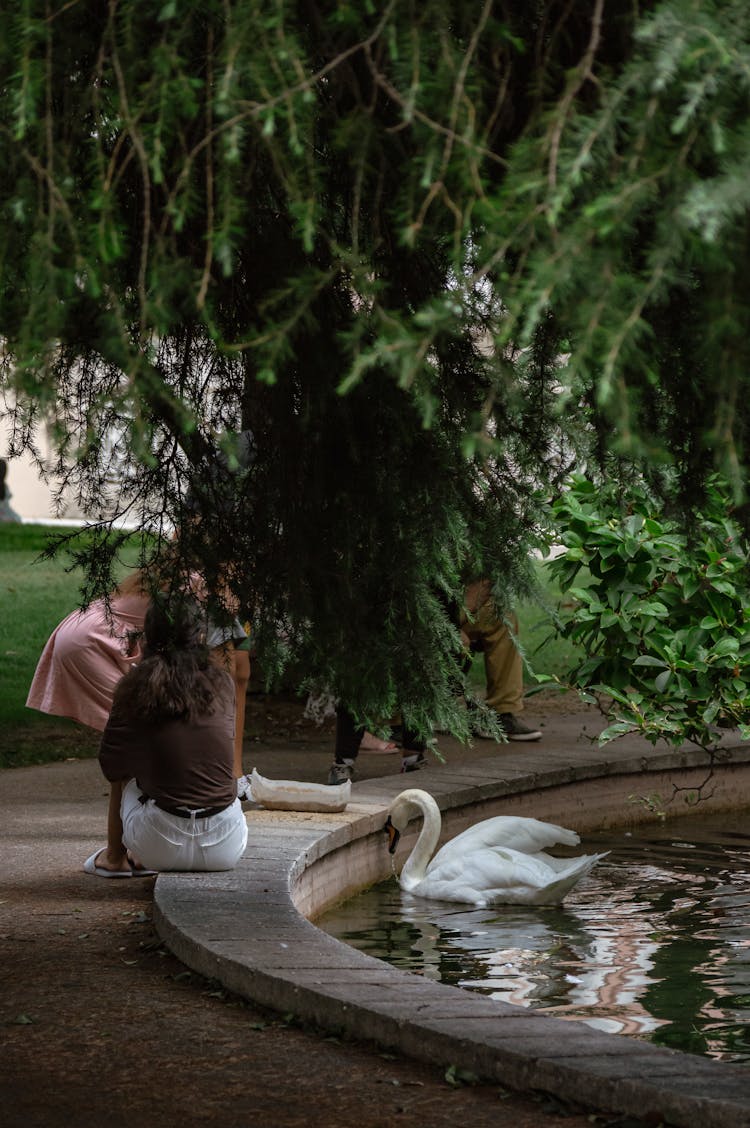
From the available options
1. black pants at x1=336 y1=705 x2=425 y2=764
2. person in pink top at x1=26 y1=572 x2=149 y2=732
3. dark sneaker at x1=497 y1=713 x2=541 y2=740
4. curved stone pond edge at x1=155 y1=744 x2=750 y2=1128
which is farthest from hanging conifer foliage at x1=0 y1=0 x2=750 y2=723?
dark sneaker at x1=497 y1=713 x2=541 y2=740

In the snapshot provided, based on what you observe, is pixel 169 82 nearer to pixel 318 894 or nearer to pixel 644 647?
pixel 318 894

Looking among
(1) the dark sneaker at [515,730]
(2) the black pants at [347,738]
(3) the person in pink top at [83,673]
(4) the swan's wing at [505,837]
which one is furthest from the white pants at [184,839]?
(1) the dark sneaker at [515,730]

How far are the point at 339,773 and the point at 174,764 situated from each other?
2.83 metres

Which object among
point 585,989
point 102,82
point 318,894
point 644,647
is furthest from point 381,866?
point 102,82

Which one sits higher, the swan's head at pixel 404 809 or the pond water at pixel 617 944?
the swan's head at pixel 404 809

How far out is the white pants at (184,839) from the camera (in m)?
7.03

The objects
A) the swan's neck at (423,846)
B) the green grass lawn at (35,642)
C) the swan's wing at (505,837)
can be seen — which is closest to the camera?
the swan's wing at (505,837)

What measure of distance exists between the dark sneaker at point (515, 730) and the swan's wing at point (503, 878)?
11.8 feet

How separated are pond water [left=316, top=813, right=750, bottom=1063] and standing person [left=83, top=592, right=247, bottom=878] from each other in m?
0.81

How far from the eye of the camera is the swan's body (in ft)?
27.2

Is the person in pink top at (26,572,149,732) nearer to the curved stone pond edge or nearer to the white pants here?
the curved stone pond edge

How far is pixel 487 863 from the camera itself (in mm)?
7996

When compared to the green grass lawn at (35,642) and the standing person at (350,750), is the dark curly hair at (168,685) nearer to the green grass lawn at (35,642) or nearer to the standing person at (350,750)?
the green grass lawn at (35,642)

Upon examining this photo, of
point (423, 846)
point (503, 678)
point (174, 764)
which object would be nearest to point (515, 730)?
point (503, 678)
